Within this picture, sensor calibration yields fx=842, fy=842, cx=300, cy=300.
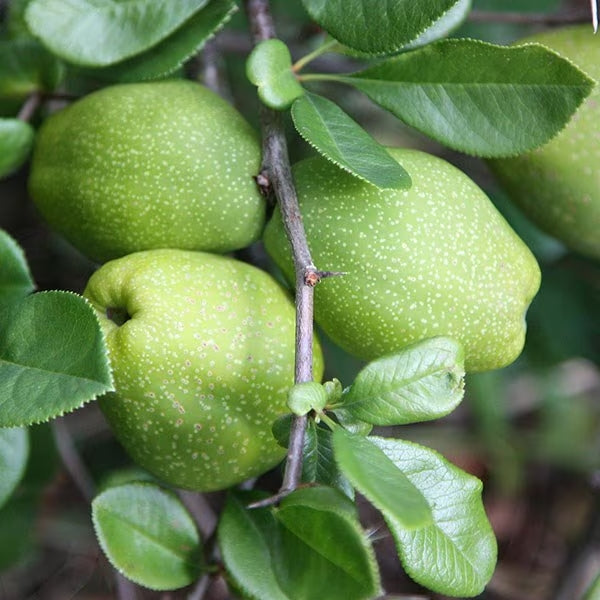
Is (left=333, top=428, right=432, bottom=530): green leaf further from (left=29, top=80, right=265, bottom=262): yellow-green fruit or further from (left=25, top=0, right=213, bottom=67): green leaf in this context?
(left=25, top=0, right=213, bottom=67): green leaf

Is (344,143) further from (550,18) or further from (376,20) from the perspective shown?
(550,18)

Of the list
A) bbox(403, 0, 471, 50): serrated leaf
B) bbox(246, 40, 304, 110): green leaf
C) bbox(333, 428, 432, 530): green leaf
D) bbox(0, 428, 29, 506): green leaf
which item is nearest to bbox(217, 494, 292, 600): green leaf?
bbox(333, 428, 432, 530): green leaf

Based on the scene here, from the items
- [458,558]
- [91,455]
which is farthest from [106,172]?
[91,455]

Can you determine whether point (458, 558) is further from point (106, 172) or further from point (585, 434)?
point (585, 434)

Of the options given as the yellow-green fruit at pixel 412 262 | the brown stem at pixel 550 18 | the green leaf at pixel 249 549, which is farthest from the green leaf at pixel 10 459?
Result: the brown stem at pixel 550 18

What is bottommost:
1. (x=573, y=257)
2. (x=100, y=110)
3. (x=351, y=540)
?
(x=573, y=257)

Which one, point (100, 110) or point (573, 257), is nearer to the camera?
point (100, 110)

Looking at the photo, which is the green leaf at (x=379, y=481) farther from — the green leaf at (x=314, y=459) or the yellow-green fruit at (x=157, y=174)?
the yellow-green fruit at (x=157, y=174)
